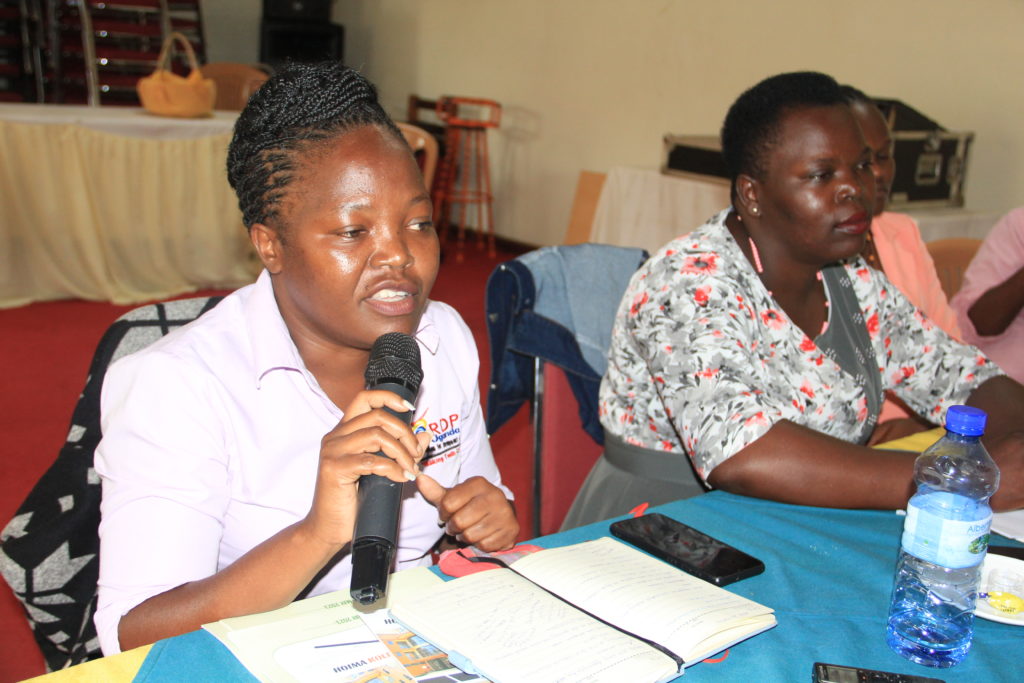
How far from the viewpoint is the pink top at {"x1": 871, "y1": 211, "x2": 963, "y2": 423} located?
2.54 metres

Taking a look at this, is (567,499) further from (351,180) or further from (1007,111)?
(1007,111)

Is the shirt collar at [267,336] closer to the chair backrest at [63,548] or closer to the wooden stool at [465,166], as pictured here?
the chair backrest at [63,548]

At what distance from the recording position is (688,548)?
1199 millimetres

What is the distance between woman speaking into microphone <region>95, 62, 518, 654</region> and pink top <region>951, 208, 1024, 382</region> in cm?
215

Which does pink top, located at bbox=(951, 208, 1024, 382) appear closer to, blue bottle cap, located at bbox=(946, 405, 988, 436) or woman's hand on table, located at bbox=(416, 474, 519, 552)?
blue bottle cap, located at bbox=(946, 405, 988, 436)

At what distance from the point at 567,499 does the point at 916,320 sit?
872 millimetres

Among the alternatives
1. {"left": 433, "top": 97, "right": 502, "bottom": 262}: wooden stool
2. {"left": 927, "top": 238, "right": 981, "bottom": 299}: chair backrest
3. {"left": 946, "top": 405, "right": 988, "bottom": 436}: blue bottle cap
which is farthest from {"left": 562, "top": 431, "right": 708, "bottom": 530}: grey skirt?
{"left": 433, "top": 97, "right": 502, "bottom": 262}: wooden stool

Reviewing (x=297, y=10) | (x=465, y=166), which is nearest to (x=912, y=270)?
(x=465, y=166)

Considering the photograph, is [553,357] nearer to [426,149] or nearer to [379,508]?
[379,508]

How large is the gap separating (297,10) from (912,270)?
23.7ft

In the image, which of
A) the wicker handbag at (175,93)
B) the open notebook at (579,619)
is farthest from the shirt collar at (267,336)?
the wicker handbag at (175,93)

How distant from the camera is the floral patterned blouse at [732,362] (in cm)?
148

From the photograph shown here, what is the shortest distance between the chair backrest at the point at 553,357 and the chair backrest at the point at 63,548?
37.6 inches

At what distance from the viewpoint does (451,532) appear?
1.19 m
